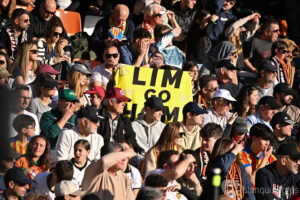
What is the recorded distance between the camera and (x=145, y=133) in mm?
9617

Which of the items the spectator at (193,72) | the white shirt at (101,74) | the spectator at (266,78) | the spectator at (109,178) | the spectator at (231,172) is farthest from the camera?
the spectator at (266,78)

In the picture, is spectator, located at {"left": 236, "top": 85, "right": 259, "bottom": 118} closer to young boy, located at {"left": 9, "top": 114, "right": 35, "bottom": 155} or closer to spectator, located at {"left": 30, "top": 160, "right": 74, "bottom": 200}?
young boy, located at {"left": 9, "top": 114, "right": 35, "bottom": 155}

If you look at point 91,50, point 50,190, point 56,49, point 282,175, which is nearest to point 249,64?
point 91,50

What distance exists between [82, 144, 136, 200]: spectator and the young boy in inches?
57.8

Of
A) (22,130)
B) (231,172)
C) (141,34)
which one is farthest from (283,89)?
(22,130)

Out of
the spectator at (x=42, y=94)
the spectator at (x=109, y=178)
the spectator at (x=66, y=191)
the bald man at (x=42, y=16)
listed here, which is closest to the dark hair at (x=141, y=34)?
the bald man at (x=42, y=16)

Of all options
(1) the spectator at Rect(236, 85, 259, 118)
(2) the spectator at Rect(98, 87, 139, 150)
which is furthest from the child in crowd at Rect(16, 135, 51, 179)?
(1) the spectator at Rect(236, 85, 259, 118)

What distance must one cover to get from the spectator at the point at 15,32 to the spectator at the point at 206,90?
2.92 m

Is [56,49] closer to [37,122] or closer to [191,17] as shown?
[37,122]

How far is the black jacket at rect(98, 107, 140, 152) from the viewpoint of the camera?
9.22m

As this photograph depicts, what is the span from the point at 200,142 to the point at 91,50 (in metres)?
3.43

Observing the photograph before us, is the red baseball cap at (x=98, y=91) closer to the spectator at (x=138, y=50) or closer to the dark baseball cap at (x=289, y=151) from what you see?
the spectator at (x=138, y=50)

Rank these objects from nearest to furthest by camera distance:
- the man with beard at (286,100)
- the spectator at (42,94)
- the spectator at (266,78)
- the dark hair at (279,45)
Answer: the spectator at (42,94) < the man with beard at (286,100) < the spectator at (266,78) < the dark hair at (279,45)

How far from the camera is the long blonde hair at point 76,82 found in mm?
10133
